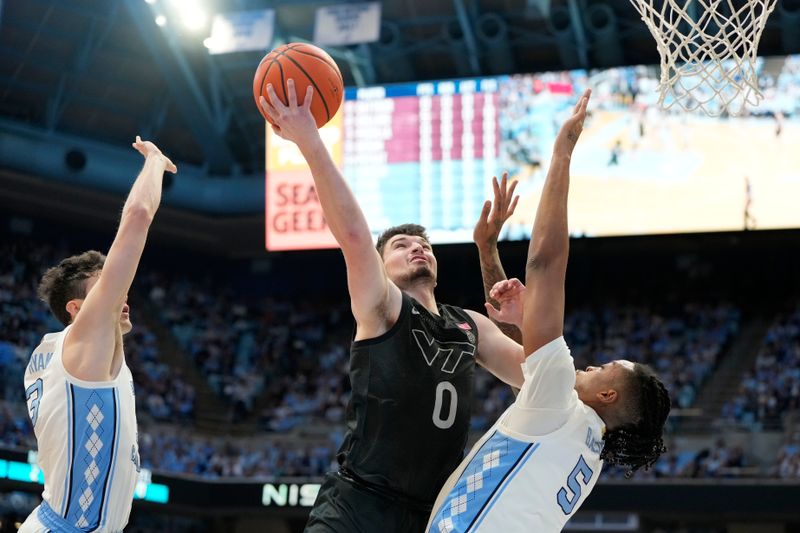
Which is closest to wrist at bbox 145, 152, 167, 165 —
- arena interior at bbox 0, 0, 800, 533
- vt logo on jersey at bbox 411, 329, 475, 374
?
vt logo on jersey at bbox 411, 329, 475, 374

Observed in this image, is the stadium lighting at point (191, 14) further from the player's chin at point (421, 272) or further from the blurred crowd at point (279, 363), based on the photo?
the player's chin at point (421, 272)

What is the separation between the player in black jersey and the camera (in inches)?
154

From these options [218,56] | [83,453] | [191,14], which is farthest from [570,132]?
[218,56]

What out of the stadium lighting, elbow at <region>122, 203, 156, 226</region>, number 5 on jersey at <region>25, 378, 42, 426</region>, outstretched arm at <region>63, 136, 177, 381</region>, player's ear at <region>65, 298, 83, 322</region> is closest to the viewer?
outstretched arm at <region>63, 136, 177, 381</region>

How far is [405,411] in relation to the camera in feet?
13.3

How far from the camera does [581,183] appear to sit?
1705 centimetres

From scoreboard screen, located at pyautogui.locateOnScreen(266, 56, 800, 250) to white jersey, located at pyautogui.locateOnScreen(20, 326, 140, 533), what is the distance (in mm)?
13217

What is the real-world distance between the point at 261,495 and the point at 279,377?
490 cm

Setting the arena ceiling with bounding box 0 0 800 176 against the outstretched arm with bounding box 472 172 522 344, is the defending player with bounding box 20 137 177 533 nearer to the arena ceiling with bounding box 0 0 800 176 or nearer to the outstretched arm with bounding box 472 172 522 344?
the outstretched arm with bounding box 472 172 522 344

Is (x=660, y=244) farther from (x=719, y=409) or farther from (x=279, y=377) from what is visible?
(x=279, y=377)

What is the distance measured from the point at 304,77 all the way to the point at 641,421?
191 centimetres

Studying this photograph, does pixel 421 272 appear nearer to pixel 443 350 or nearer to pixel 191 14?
pixel 443 350

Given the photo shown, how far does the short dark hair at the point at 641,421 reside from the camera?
3.89 metres

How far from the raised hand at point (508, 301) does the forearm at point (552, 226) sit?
1.33ft
